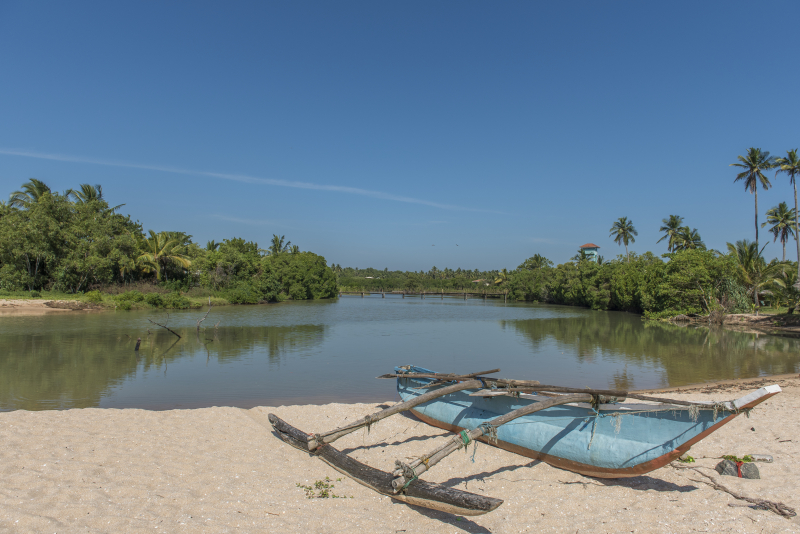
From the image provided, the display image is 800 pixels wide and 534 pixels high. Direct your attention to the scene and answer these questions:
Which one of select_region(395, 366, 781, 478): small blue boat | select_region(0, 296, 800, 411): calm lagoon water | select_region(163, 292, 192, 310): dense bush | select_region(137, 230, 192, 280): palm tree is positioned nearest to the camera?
select_region(395, 366, 781, 478): small blue boat

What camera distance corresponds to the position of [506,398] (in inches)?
270

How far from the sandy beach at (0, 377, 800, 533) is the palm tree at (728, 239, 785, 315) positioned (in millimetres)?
33702

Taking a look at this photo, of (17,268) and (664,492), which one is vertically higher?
(17,268)

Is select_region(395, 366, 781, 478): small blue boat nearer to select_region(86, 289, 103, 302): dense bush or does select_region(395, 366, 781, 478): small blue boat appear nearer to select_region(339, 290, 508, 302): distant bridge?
select_region(86, 289, 103, 302): dense bush

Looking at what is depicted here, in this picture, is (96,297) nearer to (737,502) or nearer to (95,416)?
(95,416)

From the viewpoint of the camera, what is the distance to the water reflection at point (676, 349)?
15055 mm

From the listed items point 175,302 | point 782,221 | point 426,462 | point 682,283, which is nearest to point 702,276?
point 682,283

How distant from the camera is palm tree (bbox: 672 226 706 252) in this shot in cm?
5372

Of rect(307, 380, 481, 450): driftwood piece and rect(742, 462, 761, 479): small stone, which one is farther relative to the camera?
rect(307, 380, 481, 450): driftwood piece

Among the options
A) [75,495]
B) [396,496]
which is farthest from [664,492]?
[75,495]

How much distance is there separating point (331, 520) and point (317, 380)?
358 inches

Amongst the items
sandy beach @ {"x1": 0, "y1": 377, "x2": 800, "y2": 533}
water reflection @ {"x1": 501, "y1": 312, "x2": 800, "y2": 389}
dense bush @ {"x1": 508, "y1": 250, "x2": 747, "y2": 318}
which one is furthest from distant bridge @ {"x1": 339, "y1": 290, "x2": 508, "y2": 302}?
sandy beach @ {"x1": 0, "y1": 377, "x2": 800, "y2": 533}

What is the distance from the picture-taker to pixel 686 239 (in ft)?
177

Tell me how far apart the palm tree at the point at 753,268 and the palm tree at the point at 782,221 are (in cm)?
686
